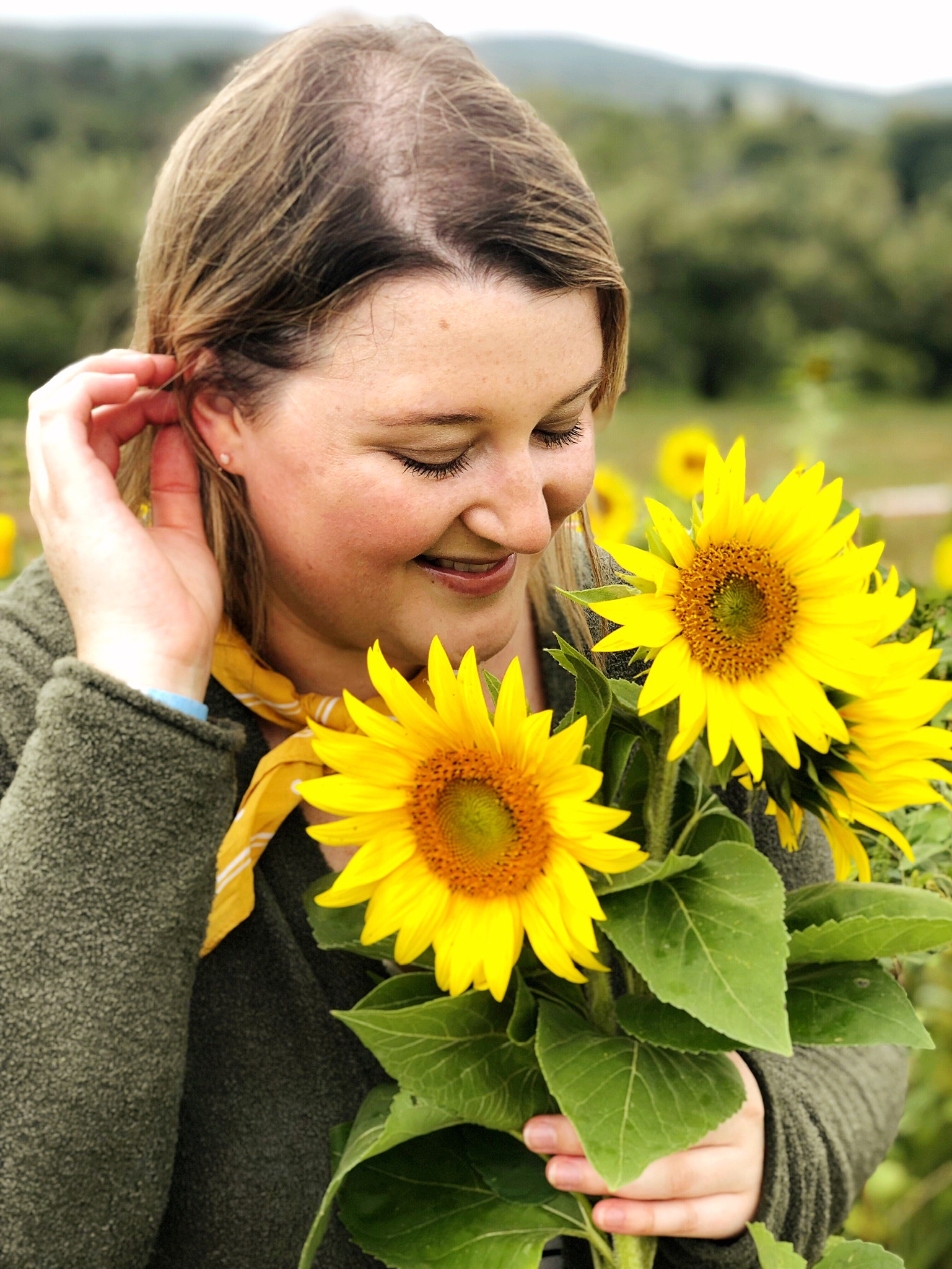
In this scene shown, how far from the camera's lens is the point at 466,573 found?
1249 mm

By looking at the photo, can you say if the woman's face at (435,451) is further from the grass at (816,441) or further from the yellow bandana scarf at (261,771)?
the grass at (816,441)

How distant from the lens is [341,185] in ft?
3.93

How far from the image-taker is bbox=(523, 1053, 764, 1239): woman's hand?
956mm

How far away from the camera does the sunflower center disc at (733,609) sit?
0.80 meters

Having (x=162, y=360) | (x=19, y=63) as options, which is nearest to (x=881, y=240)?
(x=19, y=63)

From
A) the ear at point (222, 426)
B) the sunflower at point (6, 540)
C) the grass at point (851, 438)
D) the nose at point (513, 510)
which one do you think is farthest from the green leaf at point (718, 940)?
the grass at point (851, 438)

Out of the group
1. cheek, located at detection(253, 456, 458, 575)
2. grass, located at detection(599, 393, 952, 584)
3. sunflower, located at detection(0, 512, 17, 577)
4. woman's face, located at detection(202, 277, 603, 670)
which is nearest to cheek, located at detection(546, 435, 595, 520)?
woman's face, located at detection(202, 277, 603, 670)

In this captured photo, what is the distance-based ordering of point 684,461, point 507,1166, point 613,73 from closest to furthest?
1. point 507,1166
2. point 684,461
3. point 613,73

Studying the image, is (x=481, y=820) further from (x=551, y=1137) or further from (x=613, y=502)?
(x=613, y=502)

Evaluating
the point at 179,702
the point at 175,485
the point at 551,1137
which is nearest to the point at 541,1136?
the point at 551,1137

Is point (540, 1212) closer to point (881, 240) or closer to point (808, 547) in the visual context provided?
point (808, 547)

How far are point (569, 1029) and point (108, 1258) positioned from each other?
1.87 feet

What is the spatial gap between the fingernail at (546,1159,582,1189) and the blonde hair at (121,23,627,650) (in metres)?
0.73

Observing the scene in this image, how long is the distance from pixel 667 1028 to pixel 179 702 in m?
0.59
